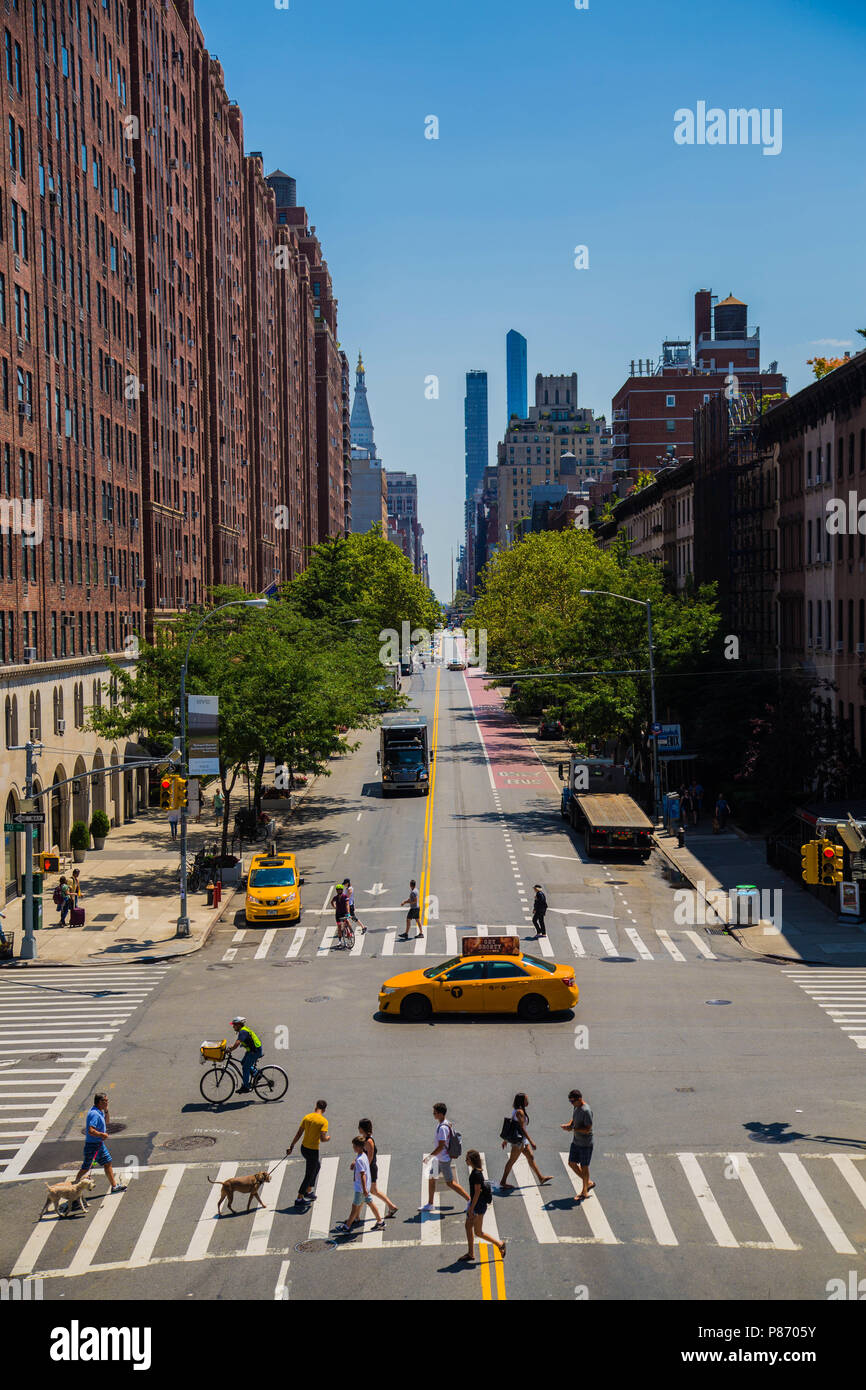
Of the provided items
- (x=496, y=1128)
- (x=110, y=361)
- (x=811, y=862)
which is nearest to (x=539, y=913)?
(x=811, y=862)

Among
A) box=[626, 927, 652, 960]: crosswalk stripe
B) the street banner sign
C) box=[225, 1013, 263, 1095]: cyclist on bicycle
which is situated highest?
the street banner sign

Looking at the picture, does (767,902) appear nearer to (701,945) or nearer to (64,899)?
(701,945)

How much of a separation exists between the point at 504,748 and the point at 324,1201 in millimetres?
67644

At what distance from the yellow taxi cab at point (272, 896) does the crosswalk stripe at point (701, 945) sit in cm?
1181

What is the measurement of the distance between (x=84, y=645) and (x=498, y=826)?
19.6 meters

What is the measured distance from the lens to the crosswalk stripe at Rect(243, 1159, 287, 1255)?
16078 millimetres

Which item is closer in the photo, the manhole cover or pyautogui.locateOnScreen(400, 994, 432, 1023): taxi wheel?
the manhole cover

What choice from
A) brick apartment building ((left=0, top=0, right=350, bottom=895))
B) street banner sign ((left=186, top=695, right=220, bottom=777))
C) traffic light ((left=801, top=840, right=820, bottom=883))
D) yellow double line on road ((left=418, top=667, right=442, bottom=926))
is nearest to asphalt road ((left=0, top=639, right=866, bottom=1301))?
yellow double line on road ((left=418, top=667, right=442, bottom=926))

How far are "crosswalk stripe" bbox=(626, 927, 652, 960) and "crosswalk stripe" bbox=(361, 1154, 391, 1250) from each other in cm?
1637

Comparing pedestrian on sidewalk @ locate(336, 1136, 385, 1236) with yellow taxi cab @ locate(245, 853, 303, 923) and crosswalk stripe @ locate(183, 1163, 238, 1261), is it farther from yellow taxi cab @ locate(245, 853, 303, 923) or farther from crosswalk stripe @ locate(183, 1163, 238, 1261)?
yellow taxi cab @ locate(245, 853, 303, 923)

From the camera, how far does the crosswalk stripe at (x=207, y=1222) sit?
1603 cm

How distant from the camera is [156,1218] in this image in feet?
56.7
